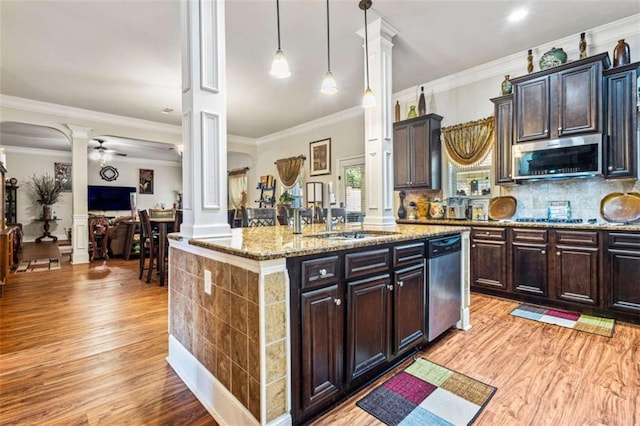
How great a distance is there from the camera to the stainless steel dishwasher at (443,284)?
91.6 inches

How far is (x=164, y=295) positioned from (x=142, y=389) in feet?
6.93

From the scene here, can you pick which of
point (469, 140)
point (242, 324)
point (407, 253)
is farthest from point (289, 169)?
point (242, 324)

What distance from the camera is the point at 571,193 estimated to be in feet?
11.6

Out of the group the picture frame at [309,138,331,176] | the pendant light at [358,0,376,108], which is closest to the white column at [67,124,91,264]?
the picture frame at [309,138,331,176]

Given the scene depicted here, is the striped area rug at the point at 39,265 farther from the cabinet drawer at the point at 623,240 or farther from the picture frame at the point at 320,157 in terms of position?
the cabinet drawer at the point at 623,240

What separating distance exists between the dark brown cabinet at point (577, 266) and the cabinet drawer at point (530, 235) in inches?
4.3

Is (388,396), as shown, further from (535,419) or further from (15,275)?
(15,275)

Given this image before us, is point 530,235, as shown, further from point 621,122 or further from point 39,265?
point 39,265

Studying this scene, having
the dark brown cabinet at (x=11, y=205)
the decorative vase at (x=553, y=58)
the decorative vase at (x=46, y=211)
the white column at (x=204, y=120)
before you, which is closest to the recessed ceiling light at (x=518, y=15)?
the decorative vase at (x=553, y=58)

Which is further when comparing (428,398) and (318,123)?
(318,123)

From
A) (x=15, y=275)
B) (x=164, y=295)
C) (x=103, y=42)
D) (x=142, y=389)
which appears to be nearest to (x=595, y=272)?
(x=142, y=389)

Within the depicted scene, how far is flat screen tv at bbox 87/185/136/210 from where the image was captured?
9.86 m

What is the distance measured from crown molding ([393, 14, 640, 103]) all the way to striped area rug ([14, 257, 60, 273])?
6631 millimetres

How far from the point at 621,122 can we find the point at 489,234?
5.28ft
